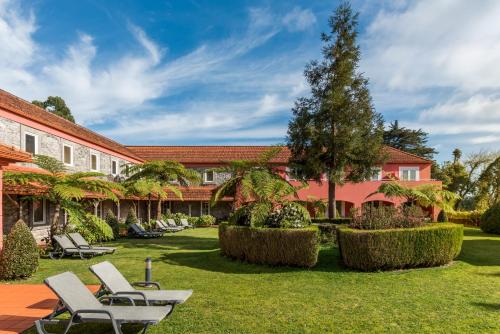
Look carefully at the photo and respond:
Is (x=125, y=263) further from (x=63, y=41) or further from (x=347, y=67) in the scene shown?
(x=347, y=67)

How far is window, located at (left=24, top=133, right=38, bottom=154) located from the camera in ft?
53.0

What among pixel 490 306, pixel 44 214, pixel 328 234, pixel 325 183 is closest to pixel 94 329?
pixel 490 306

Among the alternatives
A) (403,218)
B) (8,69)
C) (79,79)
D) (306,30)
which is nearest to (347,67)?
(306,30)

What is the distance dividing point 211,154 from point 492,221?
A: 22.0 m

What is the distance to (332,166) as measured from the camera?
18594 mm

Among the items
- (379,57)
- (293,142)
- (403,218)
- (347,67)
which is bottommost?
(403,218)

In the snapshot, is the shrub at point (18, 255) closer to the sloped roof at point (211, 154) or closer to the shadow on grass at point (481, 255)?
the shadow on grass at point (481, 255)

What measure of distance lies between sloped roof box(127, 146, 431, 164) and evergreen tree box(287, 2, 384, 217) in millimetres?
13320

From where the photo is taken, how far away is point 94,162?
2298 centimetres

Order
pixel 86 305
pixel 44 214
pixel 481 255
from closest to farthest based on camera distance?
pixel 86 305, pixel 481 255, pixel 44 214

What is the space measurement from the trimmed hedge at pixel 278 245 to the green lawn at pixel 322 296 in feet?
0.97

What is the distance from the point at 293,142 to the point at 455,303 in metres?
12.6

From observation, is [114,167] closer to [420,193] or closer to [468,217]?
[420,193]

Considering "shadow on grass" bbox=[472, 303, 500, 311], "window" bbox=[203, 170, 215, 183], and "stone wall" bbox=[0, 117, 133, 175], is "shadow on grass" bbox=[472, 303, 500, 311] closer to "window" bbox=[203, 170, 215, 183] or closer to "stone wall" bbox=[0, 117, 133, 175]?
"stone wall" bbox=[0, 117, 133, 175]
